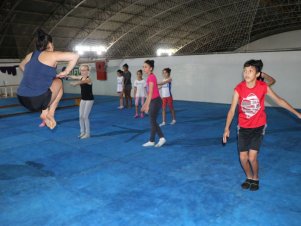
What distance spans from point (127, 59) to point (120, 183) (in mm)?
13230

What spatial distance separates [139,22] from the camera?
84.2 ft

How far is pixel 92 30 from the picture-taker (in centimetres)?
2422

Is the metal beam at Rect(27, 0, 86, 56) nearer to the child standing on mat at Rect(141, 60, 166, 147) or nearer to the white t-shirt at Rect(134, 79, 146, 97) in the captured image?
the white t-shirt at Rect(134, 79, 146, 97)

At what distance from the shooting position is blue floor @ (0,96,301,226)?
317 cm

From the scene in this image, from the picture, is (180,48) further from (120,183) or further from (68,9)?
(120,183)

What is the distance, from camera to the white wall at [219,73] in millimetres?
11039

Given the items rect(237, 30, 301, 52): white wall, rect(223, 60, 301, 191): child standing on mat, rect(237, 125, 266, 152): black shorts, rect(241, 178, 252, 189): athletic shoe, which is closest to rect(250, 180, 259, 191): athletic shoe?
rect(241, 178, 252, 189): athletic shoe

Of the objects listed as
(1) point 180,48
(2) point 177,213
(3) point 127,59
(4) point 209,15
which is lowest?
(2) point 177,213

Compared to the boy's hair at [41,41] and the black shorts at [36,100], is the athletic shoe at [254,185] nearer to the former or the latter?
the black shorts at [36,100]

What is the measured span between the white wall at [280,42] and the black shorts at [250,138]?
1075 inches

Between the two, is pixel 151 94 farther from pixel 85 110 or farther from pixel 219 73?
pixel 219 73

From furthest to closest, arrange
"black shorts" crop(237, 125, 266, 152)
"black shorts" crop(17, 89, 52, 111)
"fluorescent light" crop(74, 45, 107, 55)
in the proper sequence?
"fluorescent light" crop(74, 45, 107, 55) → "black shorts" crop(237, 125, 266, 152) → "black shorts" crop(17, 89, 52, 111)

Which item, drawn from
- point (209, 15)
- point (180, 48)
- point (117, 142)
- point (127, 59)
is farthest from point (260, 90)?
point (180, 48)

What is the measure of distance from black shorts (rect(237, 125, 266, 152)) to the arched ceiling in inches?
600
